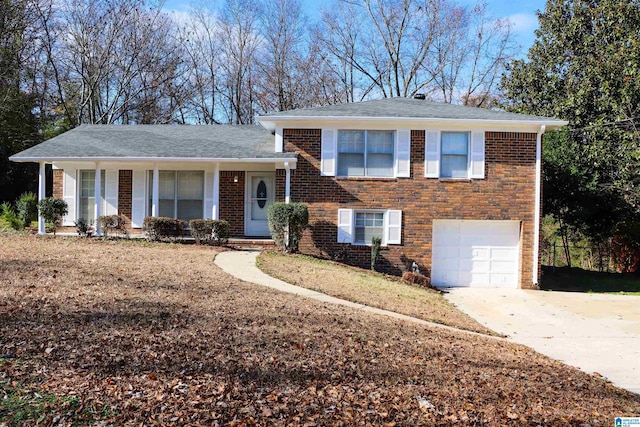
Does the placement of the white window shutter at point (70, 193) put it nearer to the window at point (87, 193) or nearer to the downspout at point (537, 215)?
the window at point (87, 193)

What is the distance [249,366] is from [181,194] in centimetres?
1331

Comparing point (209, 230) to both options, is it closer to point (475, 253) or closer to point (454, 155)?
point (454, 155)

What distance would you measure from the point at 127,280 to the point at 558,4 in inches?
820

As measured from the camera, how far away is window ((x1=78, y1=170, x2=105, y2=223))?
60.5 feet

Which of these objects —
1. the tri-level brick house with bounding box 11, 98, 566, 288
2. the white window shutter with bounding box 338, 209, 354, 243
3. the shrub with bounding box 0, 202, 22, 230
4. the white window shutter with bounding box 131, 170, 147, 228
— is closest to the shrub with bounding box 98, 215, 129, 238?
the white window shutter with bounding box 131, 170, 147, 228

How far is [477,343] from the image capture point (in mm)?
8023

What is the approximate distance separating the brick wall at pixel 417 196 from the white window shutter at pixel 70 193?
7722 mm

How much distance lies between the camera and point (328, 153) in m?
16.2

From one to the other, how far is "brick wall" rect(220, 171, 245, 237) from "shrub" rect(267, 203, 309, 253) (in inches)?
97.0

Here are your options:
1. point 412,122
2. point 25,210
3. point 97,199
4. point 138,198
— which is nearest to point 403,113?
point 412,122

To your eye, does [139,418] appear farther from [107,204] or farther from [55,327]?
[107,204]

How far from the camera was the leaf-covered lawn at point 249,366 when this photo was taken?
4.51m

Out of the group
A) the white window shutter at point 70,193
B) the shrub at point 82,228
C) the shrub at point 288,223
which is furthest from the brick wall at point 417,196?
the white window shutter at point 70,193

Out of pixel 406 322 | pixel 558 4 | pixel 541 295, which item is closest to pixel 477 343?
pixel 406 322
